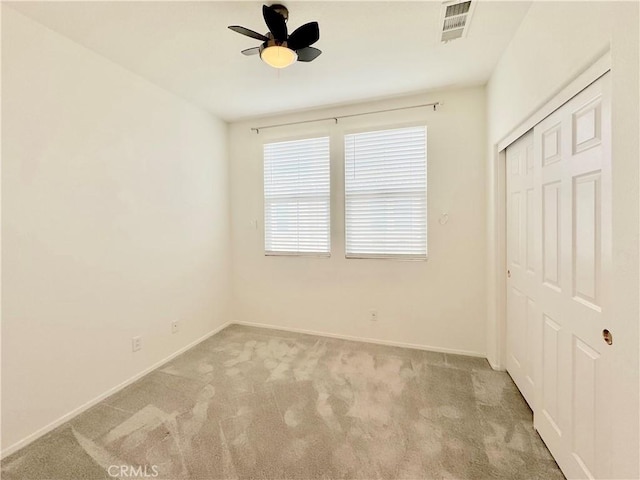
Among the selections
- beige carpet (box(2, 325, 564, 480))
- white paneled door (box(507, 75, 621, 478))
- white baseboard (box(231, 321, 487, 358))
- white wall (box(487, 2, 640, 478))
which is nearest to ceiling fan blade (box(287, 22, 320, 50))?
white wall (box(487, 2, 640, 478))

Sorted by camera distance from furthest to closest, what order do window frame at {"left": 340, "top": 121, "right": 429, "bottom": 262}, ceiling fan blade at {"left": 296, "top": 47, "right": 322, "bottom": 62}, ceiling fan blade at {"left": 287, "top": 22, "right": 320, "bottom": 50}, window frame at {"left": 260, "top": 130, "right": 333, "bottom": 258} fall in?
window frame at {"left": 260, "top": 130, "right": 333, "bottom": 258}
window frame at {"left": 340, "top": 121, "right": 429, "bottom": 262}
ceiling fan blade at {"left": 296, "top": 47, "right": 322, "bottom": 62}
ceiling fan blade at {"left": 287, "top": 22, "right": 320, "bottom": 50}

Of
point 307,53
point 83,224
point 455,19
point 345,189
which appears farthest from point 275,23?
point 83,224

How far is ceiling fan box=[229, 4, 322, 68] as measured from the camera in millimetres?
1653

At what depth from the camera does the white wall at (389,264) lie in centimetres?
288

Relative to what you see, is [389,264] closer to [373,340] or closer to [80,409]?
[373,340]

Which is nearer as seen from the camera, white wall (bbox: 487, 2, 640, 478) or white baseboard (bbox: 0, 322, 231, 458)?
white wall (bbox: 487, 2, 640, 478)

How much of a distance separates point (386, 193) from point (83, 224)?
9.24ft

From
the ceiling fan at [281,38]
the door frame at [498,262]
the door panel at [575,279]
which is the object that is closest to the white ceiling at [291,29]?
the ceiling fan at [281,38]

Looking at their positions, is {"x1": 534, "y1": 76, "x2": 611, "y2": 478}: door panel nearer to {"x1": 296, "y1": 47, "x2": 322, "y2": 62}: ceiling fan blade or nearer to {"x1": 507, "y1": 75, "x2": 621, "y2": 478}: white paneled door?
{"x1": 507, "y1": 75, "x2": 621, "y2": 478}: white paneled door

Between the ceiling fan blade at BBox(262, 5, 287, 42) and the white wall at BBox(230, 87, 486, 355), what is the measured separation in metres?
1.63

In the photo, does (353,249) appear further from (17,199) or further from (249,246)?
(17,199)

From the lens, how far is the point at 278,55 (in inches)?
70.7

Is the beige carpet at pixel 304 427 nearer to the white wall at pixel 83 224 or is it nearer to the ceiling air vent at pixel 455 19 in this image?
the white wall at pixel 83 224

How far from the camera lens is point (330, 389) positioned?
7.61 ft
